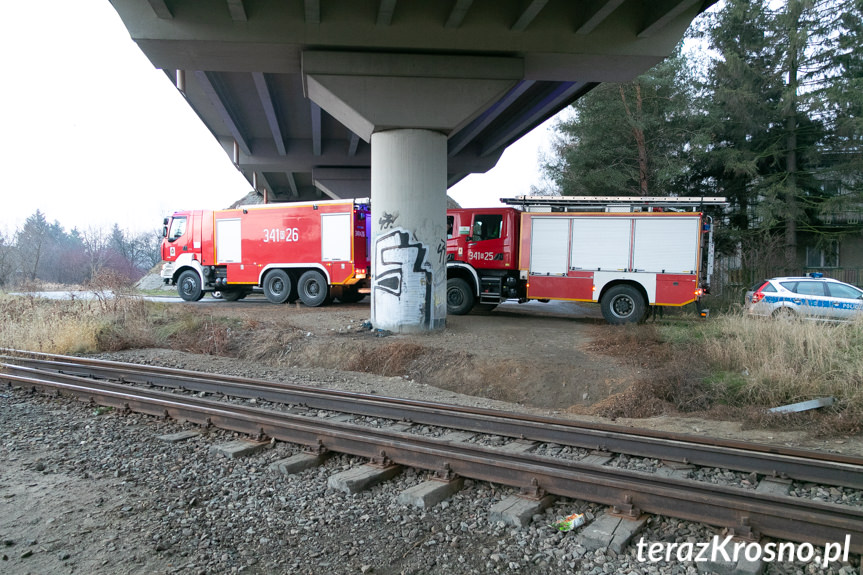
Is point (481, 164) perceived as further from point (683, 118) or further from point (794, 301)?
point (794, 301)

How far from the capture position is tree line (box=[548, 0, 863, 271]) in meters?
23.2

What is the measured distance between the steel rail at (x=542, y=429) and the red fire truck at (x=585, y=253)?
866 cm

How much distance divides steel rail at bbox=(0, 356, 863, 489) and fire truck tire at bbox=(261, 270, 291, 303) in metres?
9.30

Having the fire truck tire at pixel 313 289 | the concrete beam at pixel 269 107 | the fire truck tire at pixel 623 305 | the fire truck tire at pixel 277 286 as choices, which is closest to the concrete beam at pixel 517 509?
the fire truck tire at pixel 623 305

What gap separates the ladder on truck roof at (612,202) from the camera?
14000 mm

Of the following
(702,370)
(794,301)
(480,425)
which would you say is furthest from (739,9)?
(480,425)

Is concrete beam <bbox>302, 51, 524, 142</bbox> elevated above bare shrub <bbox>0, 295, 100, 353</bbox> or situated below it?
above

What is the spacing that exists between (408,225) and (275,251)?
8.01 meters

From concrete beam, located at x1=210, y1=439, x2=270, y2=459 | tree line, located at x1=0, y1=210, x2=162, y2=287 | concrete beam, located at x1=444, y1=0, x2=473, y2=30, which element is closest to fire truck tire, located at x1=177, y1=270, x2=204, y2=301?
concrete beam, located at x1=444, y1=0, x2=473, y2=30

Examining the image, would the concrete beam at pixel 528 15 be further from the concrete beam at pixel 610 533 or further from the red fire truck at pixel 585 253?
the concrete beam at pixel 610 533

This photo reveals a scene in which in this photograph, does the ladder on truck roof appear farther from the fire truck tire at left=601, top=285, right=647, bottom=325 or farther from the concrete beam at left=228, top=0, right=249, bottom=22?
the concrete beam at left=228, top=0, right=249, bottom=22

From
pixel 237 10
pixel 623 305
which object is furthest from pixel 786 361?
pixel 237 10

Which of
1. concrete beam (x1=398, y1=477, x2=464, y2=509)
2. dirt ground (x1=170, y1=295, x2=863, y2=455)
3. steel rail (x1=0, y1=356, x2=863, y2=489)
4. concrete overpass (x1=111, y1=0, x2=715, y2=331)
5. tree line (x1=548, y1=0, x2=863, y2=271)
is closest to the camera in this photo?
concrete beam (x1=398, y1=477, x2=464, y2=509)

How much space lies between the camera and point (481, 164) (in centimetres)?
2259
